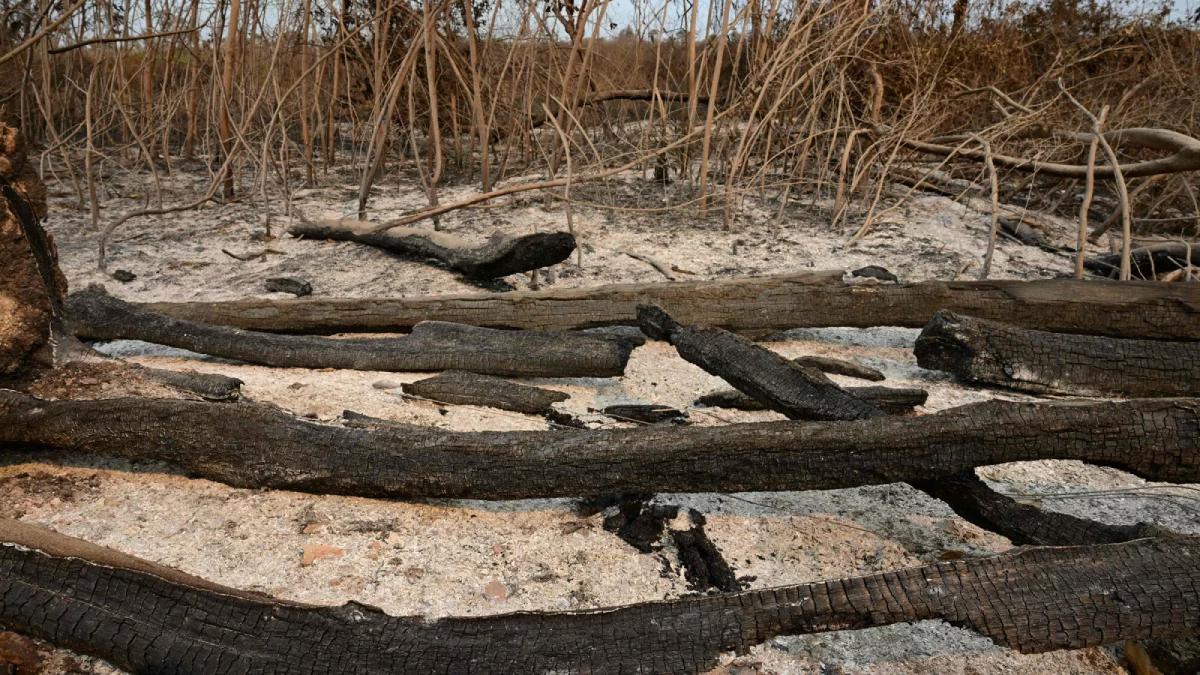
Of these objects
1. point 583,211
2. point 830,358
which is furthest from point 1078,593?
point 583,211

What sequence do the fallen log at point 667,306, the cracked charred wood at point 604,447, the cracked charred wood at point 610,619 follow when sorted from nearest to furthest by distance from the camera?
the cracked charred wood at point 610,619 → the cracked charred wood at point 604,447 → the fallen log at point 667,306

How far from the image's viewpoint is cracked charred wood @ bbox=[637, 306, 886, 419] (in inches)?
94.1

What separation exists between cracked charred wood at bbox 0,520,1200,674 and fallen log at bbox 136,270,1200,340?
2104 mm

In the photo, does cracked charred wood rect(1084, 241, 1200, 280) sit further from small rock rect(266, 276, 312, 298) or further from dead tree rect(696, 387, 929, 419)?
small rock rect(266, 276, 312, 298)

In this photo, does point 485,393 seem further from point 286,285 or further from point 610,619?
point 286,285

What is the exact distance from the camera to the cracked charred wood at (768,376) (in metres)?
2.39

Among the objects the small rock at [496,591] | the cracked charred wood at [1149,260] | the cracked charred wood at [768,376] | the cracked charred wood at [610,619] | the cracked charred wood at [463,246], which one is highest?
the cracked charred wood at [1149,260]

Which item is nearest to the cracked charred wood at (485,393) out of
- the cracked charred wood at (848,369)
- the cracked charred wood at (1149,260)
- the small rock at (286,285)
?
the cracked charred wood at (848,369)

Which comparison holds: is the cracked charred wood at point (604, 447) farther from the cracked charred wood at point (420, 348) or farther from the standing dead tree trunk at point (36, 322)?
the cracked charred wood at point (420, 348)

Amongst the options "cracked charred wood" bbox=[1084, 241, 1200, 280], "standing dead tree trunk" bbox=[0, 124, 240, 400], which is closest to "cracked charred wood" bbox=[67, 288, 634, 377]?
"standing dead tree trunk" bbox=[0, 124, 240, 400]

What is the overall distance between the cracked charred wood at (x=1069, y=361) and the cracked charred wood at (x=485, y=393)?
5.17 feet

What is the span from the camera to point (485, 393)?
292 cm

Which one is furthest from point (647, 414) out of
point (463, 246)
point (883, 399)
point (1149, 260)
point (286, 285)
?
point (1149, 260)

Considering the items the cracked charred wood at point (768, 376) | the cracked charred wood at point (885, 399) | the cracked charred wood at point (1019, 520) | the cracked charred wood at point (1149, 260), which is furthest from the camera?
the cracked charred wood at point (1149, 260)
